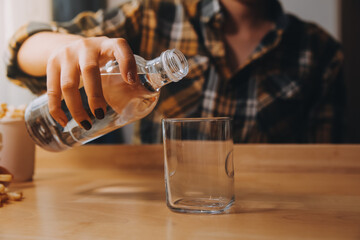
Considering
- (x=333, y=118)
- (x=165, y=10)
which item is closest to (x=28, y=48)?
(x=165, y=10)

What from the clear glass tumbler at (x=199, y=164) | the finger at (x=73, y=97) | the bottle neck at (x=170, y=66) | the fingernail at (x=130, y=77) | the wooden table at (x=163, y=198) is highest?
the bottle neck at (x=170, y=66)

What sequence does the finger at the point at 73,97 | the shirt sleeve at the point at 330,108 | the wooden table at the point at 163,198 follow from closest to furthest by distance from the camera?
the wooden table at the point at 163,198, the finger at the point at 73,97, the shirt sleeve at the point at 330,108

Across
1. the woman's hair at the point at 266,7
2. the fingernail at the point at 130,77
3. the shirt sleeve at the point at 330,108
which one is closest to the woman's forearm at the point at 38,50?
the fingernail at the point at 130,77

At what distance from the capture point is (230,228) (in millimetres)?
378

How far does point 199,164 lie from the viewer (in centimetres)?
43

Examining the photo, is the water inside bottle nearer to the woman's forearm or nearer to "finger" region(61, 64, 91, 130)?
"finger" region(61, 64, 91, 130)

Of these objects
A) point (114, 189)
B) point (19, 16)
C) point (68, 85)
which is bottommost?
point (114, 189)

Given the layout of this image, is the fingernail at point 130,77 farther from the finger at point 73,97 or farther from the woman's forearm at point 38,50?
the woman's forearm at point 38,50

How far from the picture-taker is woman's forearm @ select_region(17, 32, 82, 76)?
2.29 ft

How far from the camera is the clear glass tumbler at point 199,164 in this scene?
43 centimetres

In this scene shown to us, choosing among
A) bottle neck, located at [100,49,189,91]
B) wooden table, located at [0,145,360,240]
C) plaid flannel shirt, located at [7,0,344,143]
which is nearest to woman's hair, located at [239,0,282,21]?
plaid flannel shirt, located at [7,0,344,143]

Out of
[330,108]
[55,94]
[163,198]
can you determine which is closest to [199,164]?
Result: [163,198]

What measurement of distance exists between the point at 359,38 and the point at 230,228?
207cm

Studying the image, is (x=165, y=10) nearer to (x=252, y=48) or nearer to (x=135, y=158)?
(x=252, y=48)
